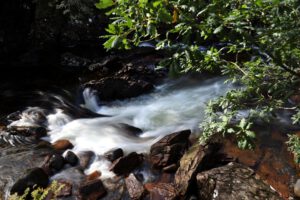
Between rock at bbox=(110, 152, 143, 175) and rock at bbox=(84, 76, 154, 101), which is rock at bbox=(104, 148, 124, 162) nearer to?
rock at bbox=(110, 152, 143, 175)

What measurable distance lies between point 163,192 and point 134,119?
12.6ft

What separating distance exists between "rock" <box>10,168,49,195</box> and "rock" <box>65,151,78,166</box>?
26.1 inches

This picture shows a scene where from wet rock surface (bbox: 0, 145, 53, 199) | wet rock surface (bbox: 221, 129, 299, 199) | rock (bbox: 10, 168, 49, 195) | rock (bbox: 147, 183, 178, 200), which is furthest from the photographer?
wet rock surface (bbox: 0, 145, 53, 199)

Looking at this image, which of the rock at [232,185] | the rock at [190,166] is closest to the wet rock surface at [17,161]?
the rock at [190,166]

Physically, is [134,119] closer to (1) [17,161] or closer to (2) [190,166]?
(1) [17,161]

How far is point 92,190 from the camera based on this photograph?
6312 millimetres

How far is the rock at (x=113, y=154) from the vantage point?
7298 mm

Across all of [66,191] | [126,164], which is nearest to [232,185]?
[126,164]

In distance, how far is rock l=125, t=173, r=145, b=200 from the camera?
6121 mm

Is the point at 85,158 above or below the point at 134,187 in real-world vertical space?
above

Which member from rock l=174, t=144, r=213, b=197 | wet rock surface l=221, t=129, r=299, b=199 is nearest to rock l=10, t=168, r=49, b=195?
rock l=174, t=144, r=213, b=197

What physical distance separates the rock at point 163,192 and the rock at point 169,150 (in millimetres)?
667

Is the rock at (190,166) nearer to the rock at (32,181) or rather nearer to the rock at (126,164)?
the rock at (126,164)

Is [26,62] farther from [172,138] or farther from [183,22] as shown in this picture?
[183,22]
